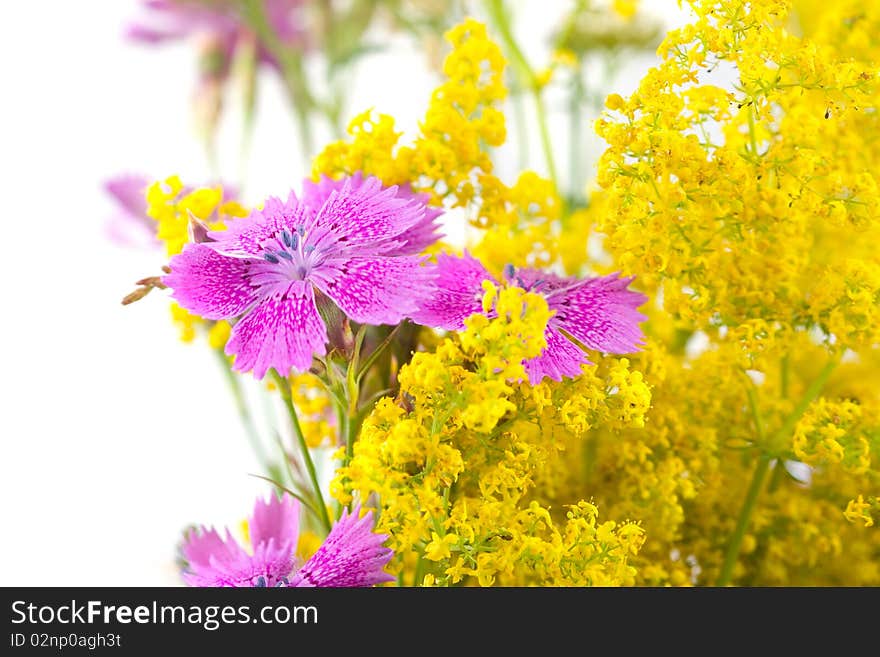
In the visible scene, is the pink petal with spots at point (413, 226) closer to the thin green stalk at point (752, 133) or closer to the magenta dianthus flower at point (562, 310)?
the magenta dianthus flower at point (562, 310)

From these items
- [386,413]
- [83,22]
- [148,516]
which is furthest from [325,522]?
[83,22]

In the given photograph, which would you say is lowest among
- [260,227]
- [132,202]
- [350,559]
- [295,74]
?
[350,559]

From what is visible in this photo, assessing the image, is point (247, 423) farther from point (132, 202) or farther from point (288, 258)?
point (288, 258)

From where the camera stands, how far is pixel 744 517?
1.26ft

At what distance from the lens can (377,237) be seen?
304mm

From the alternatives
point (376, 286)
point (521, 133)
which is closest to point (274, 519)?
point (376, 286)

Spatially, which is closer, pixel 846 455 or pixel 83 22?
pixel 846 455

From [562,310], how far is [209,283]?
119mm

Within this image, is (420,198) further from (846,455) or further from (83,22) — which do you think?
(83,22)

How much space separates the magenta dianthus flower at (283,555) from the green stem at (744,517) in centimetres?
15

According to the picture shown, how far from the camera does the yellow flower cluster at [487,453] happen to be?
264 mm

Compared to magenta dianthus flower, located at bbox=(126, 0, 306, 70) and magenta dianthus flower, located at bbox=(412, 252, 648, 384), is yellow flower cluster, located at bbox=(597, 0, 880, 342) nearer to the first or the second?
magenta dianthus flower, located at bbox=(412, 252, 648, 384)

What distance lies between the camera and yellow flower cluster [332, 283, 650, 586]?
0.87 feet
